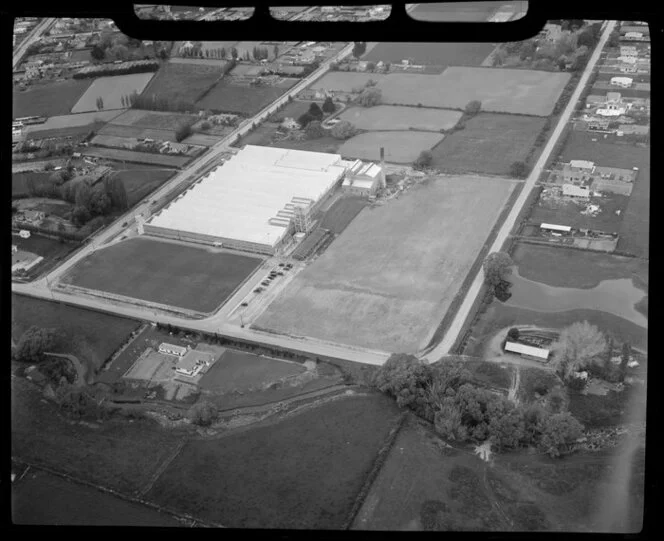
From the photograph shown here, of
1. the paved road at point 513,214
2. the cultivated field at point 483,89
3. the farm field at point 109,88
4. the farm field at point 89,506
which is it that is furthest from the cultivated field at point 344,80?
the farm field at point 89,506

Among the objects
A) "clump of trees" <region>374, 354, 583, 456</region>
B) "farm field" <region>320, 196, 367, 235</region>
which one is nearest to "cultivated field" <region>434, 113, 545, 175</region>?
"farm field" <region>320, 196, 367, 235</region>

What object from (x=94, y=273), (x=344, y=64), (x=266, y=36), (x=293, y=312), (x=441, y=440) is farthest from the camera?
(x=344, y=64)

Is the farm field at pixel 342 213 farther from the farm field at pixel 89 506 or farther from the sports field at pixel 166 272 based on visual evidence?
the farm field at pixel 89 506

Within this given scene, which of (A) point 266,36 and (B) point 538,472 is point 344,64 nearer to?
(B) point 538,472

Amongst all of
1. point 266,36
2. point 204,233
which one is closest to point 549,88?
point 204,233

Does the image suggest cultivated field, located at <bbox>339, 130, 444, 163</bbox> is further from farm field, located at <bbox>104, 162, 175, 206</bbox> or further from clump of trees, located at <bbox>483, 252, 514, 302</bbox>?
clump of trees, located at <bbox>483, 252, 514, 302</bbox>

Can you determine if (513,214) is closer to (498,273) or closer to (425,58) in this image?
(498,273)
